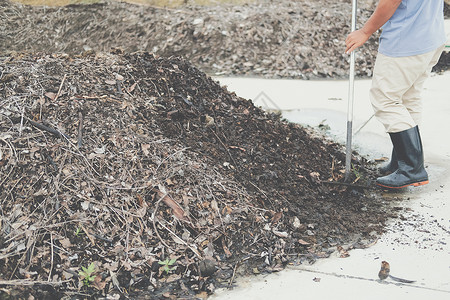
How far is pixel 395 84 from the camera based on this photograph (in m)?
3.44

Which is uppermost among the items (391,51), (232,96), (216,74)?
(391,51)

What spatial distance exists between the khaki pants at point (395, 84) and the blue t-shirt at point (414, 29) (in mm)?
61

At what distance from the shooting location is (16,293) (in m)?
2.32

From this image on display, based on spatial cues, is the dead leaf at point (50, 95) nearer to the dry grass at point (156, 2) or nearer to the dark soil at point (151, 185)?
the dark soil at point (151, 185)

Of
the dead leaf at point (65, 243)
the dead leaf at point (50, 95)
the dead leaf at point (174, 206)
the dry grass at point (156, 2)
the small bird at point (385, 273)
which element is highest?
the dry grass at point (156, 2)

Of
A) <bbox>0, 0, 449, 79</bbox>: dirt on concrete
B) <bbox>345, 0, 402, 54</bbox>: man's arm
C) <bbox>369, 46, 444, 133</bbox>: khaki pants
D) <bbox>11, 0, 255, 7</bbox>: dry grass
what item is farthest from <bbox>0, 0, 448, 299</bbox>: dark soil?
<bbox>11, 0, 255, 7</bbox>: dry grass

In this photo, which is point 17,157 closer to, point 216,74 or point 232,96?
point 232,96

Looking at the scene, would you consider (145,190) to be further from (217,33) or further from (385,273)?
(217,33)

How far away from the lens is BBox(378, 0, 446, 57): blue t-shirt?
3.24m

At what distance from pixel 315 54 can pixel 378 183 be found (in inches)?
165

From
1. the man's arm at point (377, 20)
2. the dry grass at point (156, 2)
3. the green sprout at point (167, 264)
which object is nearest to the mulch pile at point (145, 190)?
the green sprout at point (167, 264)

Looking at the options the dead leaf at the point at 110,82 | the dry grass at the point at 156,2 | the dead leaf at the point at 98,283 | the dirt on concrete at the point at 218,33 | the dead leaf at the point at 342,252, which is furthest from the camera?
the dry grass at the point at 156,2

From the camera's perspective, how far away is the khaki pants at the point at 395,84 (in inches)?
133

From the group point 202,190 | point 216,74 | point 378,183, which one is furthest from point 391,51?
point 216,74
